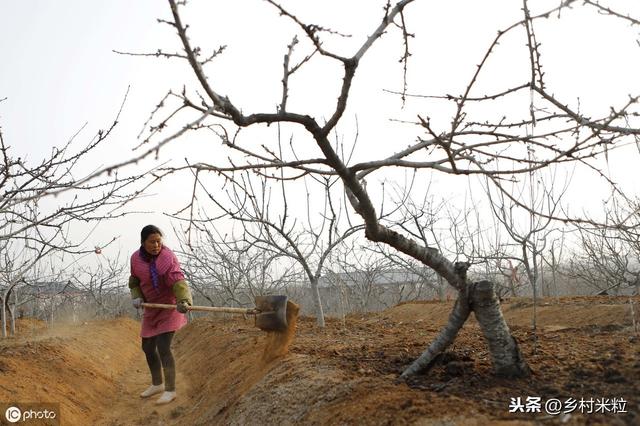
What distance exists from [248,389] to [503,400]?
2325mm

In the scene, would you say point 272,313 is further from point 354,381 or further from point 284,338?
point 354,381

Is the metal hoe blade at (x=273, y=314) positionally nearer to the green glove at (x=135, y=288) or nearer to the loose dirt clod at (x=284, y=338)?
the loose dirt clod at (x=284, y=338)

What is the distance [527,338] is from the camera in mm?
4605

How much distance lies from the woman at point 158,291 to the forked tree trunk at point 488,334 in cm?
269

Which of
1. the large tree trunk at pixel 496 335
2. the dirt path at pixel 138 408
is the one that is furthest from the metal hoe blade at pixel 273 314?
the large tree trunk at pixel 496 335

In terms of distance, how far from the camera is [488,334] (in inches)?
117

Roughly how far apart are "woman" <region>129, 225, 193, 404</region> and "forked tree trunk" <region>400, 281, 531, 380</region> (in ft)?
8.82

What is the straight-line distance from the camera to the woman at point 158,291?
5.00 metres

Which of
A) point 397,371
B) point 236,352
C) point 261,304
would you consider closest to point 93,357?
point 236,352

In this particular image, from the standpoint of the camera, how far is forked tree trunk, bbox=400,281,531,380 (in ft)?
9.43

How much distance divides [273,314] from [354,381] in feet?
5.23

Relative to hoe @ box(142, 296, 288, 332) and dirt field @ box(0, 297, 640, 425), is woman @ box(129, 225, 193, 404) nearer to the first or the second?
dirt field @ box(0, 297, 640, 425)

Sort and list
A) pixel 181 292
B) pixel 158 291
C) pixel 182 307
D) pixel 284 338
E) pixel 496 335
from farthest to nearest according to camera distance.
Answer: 1. pixel 158 291
2. pixel 181 292
3. pixel 182 307
4. pixel 284 338
5. pixel 496 335

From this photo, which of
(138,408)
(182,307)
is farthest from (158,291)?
(138,408)
